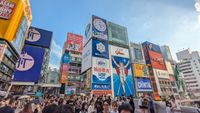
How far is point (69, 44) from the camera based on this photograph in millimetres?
50031

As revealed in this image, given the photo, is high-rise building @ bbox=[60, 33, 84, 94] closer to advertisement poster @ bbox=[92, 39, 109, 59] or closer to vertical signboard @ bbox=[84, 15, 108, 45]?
vertical signboard @ bbox=[84, 15, 108, 45]

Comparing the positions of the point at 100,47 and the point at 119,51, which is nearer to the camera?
the point at 100,47

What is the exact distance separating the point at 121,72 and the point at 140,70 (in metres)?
10.0

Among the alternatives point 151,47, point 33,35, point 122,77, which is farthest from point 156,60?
point 33,35

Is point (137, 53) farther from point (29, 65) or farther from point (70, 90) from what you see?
point (29, 65)

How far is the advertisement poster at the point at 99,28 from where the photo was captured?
36272 millimetres

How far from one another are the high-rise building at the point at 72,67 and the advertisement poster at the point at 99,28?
15.0m

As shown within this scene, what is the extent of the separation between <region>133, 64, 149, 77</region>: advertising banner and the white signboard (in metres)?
5.41

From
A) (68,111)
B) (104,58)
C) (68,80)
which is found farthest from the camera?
(68,80)

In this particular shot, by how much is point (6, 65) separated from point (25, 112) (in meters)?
28.7

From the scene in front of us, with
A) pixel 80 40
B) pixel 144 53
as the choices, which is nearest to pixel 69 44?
pixel 80 40

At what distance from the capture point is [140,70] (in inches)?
1684

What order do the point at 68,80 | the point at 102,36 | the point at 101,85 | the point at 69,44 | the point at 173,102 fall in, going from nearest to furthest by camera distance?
1. the point at 173,102
2. the point at 101,85
3. the point at 102,36
4. the point at 68,80
5. the point at 69,44

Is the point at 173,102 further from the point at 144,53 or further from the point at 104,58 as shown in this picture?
the point at 144,53
